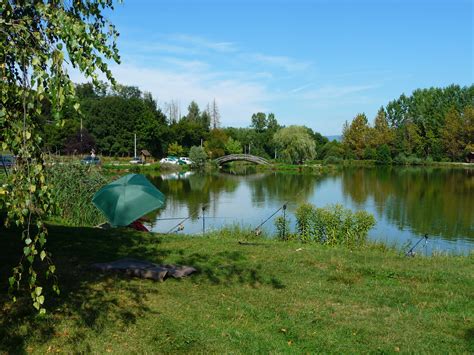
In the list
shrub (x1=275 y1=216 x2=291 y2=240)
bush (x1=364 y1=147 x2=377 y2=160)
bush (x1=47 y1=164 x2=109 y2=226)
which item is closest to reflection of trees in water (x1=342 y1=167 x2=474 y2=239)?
shrub (x1=275 y1=216 x2=291 y2=240)

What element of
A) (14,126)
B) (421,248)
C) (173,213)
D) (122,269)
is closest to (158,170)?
(173,213)

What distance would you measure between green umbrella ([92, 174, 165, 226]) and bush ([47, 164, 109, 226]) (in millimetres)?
3910

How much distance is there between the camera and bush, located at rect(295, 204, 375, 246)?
37.4 ft

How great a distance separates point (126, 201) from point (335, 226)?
17.1 ft

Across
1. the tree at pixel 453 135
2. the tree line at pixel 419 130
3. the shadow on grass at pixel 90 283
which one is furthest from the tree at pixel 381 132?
the shadow on grass at pixel 90 283

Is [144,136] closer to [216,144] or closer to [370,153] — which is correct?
[216,144]

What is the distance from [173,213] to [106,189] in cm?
1055

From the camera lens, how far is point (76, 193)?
1339cm

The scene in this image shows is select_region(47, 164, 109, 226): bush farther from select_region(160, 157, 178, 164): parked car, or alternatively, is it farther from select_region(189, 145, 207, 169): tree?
select_region(189, 145, 207, 169): tree

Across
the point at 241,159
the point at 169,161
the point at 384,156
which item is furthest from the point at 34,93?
the point at 384,156

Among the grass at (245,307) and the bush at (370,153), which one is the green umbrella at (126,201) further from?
the bush at (370,153)

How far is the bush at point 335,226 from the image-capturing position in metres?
11.4

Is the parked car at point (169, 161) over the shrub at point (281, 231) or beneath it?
over

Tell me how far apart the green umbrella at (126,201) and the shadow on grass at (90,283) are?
1.18ft
